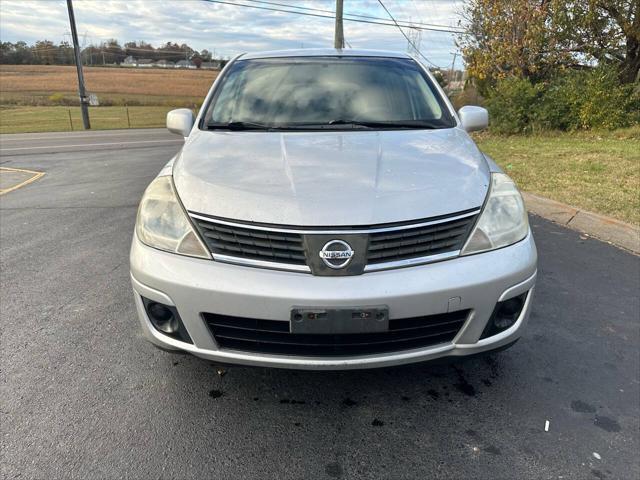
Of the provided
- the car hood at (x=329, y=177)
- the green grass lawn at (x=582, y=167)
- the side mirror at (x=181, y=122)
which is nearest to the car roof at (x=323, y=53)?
the side mirror at (x=181, y=122)

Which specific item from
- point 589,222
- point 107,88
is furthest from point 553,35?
point 107,88

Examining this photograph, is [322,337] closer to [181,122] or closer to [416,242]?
[416,242]

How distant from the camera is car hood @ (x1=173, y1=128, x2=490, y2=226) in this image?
2.01 m

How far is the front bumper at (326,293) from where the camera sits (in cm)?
190

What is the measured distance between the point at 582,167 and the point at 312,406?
7.10 m

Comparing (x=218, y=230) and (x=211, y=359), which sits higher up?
(x=218, y=230)

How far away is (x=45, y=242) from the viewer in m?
4.88

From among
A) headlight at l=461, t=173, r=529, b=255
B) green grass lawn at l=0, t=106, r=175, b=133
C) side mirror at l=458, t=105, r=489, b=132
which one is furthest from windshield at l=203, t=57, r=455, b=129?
green grass lawn at l=0, t=106, r=175, b=133

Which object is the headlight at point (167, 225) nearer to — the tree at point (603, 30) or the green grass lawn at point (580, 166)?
the green grass lawn at point (580, 166)

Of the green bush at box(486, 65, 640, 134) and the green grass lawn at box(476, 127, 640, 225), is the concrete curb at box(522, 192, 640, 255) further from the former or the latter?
the green bush at box(486, 65, 640, 134)

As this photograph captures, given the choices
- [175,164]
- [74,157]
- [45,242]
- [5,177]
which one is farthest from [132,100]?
[175,164]

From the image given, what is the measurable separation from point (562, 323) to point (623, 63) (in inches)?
507

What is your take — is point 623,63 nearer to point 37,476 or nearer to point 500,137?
point 500,137

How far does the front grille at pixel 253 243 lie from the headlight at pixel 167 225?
59 mm
